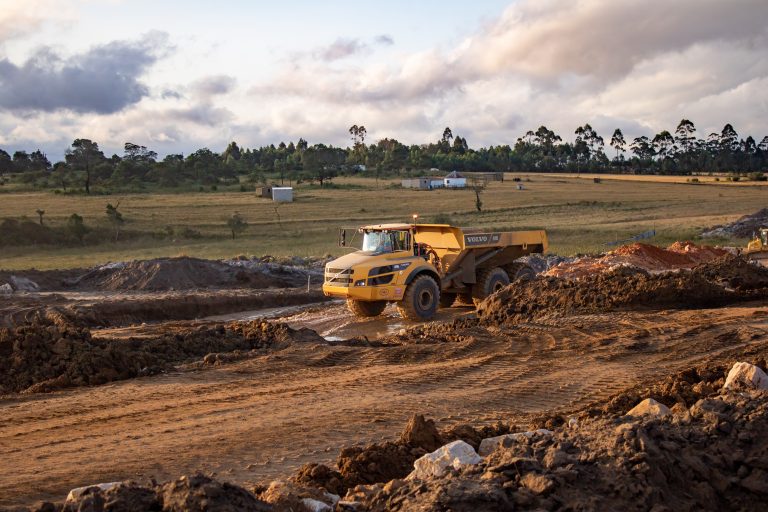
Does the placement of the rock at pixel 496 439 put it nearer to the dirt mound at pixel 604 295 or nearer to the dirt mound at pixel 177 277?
the dirt mound at pixel 604 295

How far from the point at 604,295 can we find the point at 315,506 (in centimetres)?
1238

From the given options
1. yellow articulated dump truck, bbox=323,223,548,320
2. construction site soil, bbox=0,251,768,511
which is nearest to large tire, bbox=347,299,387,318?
yellow articulated dump truck, bbox=323,223,548,320

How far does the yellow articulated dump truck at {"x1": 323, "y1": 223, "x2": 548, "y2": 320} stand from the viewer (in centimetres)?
1706

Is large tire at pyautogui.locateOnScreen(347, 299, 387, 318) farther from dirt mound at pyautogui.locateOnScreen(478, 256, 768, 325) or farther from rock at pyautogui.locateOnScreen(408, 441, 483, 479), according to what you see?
rock at pyautogui.locateOnScreen(408, 441, 483, 479)

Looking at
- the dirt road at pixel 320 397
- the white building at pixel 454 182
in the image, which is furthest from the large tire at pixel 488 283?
the white building at pixel 454 182

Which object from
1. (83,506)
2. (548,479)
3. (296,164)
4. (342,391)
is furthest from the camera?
(296,164)

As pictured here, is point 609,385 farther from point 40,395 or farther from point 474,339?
point 40,395

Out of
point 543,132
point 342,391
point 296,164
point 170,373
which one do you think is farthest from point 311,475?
point 543,132

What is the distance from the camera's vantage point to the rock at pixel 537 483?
5.35 metres

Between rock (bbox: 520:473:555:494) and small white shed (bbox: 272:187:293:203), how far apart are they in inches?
2514

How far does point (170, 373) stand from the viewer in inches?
482

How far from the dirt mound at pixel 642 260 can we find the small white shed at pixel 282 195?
144ft

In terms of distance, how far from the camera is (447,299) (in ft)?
66.6

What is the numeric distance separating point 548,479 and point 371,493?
1.26 m
